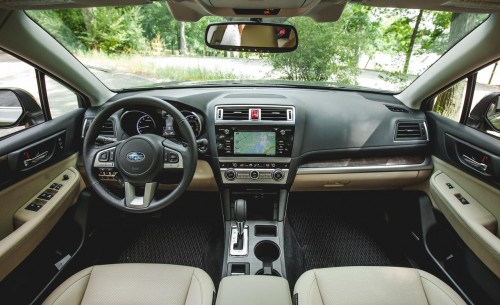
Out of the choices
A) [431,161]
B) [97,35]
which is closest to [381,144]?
[431,161]

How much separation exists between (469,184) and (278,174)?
131 centimetres

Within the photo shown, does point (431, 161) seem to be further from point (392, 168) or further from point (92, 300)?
point (92, 300)

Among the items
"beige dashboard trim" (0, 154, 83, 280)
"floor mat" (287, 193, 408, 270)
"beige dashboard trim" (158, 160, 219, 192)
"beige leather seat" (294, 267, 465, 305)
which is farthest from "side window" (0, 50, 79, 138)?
"floor mat" (287, 193, 408, 270)

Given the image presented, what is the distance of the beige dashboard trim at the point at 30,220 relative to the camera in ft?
5.87

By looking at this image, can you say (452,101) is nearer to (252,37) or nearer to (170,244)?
(252,37)

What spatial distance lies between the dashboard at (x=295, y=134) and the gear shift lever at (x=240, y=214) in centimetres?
15

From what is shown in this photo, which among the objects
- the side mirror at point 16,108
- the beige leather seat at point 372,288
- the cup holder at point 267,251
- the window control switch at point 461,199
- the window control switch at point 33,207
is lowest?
the cup holder at point 267,251

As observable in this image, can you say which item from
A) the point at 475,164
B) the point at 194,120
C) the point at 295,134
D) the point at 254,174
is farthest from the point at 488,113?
the point at 194,120

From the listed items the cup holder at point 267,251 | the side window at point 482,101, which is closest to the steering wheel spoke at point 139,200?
the cup holder at point 267,251

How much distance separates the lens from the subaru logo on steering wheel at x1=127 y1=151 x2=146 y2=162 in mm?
1926

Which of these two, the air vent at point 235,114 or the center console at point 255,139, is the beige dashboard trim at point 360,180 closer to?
the center console at point 255,139

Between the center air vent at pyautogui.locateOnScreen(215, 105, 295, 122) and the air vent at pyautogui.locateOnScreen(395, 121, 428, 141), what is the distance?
89 cm

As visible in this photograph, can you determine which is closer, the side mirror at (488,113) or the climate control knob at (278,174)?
the side mirror at (488,113)

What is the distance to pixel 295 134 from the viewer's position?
8.23 ft
